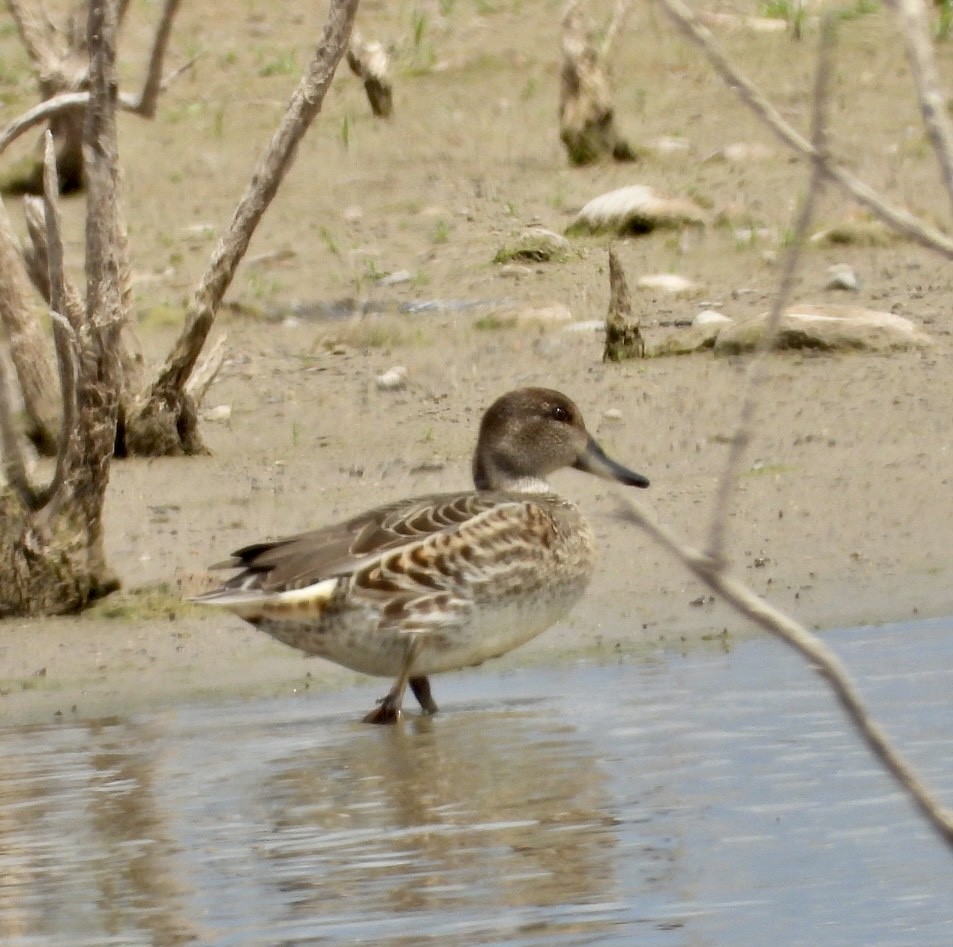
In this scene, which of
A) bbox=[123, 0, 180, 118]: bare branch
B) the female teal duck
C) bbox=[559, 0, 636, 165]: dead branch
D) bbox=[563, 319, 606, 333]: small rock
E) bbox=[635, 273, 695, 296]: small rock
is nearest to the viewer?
the female teal duck

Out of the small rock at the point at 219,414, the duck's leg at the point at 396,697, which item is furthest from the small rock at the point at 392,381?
the duck's leg at the point at 396,697

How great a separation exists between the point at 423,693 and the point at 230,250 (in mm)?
2448

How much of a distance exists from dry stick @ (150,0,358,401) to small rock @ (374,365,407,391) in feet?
4.36

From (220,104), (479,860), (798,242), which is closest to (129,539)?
(479,860)

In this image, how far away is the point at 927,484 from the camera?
7730mm

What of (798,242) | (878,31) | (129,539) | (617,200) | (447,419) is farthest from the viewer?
(878,31)

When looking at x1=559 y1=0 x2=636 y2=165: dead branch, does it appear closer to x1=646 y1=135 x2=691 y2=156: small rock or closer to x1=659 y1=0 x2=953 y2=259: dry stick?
x1=646 y1=135 x2=691 y2=156: small rock

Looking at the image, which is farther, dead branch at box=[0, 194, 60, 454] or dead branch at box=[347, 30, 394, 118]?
dead branch at box=[347, 30, 394, 118]

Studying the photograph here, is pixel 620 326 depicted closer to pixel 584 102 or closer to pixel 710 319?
pixel 710 319

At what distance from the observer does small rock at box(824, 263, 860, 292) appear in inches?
400

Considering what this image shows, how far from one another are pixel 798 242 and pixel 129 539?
5873mm

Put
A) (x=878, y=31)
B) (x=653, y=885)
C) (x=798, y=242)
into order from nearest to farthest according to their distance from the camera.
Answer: (x=798, y=242) → (x=653, y=885) → (x=878, y=31)

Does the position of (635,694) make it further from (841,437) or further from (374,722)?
(841,437)

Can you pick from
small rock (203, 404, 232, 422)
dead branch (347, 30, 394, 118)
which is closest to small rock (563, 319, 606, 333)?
small rock (203, 404, 232, 422)
